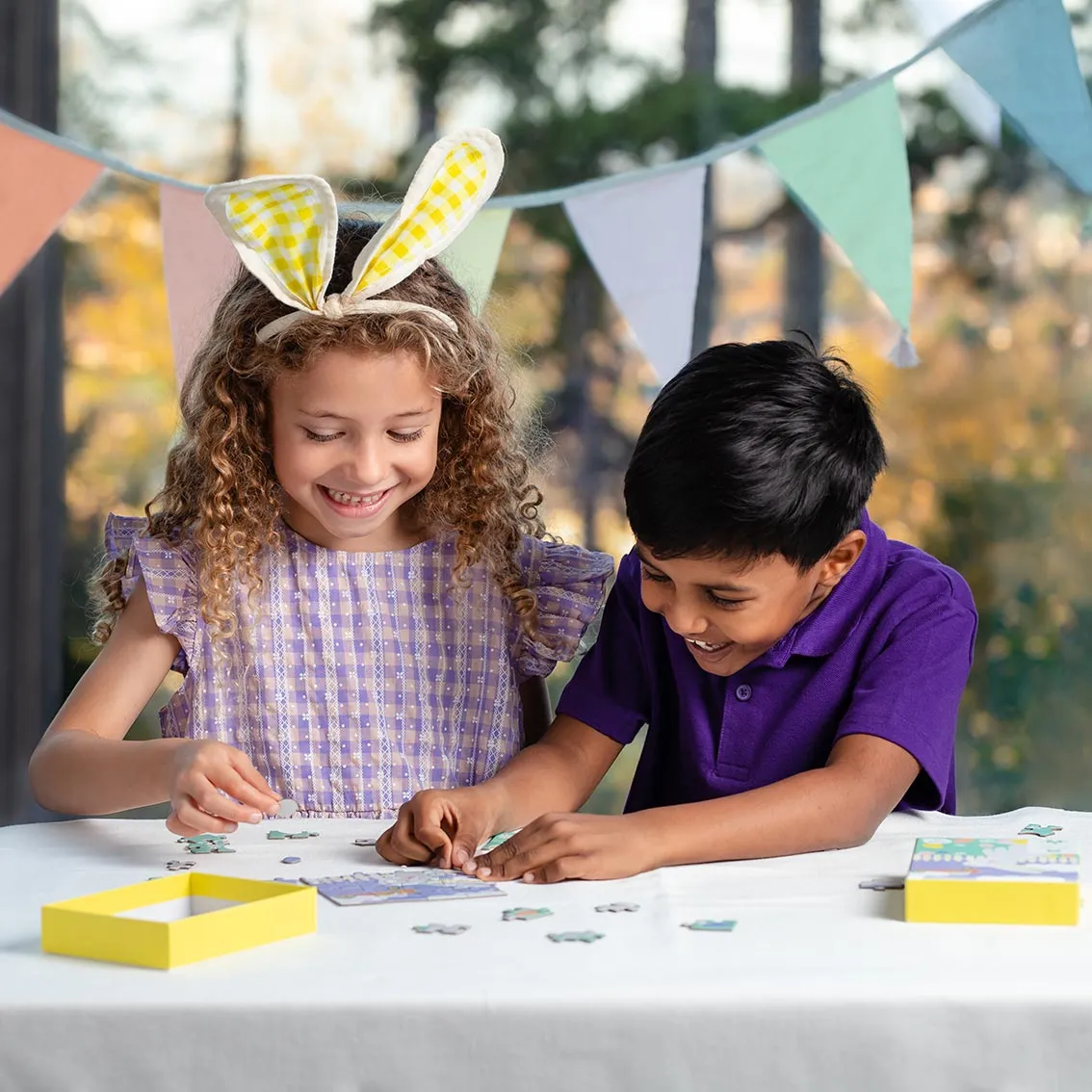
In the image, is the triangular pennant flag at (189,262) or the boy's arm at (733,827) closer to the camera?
the boy's arm at (733,827)

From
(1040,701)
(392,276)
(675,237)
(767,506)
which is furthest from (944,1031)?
(1040,701)

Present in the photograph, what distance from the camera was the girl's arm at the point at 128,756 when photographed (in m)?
1.10

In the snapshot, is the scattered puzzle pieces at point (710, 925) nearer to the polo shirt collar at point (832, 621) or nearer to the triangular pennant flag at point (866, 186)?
the polo shirt collar at point (832, 621)

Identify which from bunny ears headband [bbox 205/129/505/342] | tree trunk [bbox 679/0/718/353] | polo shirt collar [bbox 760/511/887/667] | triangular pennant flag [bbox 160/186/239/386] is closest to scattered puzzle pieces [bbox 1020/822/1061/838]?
polo shirt collar [bbox 760/511/887/667]

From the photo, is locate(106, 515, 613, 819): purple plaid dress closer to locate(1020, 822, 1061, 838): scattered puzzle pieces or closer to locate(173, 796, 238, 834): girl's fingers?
locate(173, 796, 238, 834): girl's fingers

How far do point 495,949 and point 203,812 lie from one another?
36 cm

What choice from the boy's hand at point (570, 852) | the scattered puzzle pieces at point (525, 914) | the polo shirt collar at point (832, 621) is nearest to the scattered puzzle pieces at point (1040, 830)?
the polo shirt collar at point (832, 621)

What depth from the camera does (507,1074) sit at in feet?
2.43

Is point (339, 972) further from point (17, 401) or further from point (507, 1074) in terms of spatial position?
point (17, 401)

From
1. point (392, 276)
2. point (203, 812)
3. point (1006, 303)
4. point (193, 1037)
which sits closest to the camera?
point (193, 1037)

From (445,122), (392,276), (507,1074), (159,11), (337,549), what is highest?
(159,11)

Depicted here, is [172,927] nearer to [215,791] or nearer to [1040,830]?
[215,791]

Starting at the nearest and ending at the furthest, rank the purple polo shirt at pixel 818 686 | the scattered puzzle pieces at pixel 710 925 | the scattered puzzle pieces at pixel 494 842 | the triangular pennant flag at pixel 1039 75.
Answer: the scattered puzzle pieces at pixel 710 925
the scattered puzzle pieces at pixel 494 842
the purple polo shirt at pixel 818 686
the triangular pennant flag at pixel 1039 75

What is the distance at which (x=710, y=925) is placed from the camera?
0.88 meters
